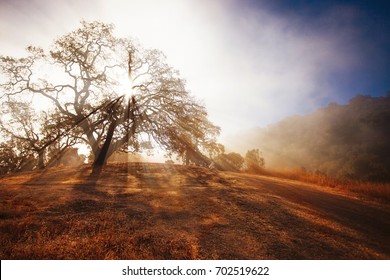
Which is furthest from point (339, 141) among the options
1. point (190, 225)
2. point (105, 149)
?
point (190, 225)

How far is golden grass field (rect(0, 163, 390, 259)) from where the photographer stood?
4035 mm

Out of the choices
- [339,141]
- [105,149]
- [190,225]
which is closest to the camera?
[190,225]

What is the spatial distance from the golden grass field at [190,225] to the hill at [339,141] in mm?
27074

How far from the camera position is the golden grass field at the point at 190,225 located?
404cm

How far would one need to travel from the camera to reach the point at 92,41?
59.0 feet

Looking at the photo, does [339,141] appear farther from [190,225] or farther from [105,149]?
[190,225]

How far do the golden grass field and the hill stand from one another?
27074 mm

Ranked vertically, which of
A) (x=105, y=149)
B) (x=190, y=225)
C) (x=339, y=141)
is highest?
(x=339, y=141)

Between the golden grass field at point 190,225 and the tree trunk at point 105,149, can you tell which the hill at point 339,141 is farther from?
the golden grass field at point 190,225

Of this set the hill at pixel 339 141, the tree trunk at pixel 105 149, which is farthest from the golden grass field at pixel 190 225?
the hill at pixel 339 141

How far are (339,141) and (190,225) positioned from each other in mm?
65310

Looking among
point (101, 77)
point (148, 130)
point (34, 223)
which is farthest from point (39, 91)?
point (34, 223)

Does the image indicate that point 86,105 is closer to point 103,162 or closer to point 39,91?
point 39,91

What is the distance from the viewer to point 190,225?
17.4ft
